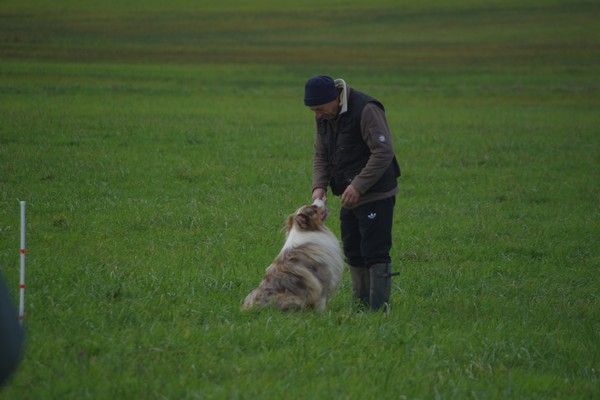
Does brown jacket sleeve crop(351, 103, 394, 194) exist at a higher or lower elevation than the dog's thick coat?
higher

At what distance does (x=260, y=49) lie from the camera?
62.6 meters

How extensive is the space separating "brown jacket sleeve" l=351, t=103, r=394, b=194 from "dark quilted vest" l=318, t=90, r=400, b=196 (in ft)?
0.37

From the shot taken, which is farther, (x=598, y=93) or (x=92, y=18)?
(x=92, y=18)

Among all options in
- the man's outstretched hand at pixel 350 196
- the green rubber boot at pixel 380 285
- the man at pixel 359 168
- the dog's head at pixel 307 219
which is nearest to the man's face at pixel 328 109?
the man at pixel 359 168

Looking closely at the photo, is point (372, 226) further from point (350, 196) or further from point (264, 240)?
point (264, 240)

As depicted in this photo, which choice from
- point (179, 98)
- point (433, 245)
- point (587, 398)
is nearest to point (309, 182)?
point (433, 245)

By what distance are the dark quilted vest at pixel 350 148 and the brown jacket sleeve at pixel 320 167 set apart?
69 millimetres

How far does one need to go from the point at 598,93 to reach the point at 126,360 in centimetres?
3717

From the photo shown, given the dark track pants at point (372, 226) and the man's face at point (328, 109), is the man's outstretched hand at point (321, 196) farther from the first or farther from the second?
the man's face at point (328, 109)

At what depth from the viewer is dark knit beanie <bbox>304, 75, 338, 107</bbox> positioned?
28.1 feet

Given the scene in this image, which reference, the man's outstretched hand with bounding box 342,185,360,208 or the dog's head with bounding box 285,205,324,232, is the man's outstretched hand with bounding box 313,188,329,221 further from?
the man's outstretched hand with bounding box 342,185,360,208

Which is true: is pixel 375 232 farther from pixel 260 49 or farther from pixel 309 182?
pixel 260 49

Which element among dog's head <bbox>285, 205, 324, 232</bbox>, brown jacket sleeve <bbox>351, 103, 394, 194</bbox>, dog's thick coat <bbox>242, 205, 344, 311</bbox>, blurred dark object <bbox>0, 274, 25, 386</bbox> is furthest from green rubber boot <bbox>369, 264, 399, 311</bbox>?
blurred dark object <bbox>0, 274, 25, 386</bbox>

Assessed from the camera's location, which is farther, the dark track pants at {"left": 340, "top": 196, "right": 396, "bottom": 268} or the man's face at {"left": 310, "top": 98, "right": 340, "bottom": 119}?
the dark track pants at {"left": 340, "top": 196, "right": 396, "bottom": 268}
